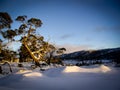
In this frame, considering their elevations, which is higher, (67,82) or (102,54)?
(102,54)

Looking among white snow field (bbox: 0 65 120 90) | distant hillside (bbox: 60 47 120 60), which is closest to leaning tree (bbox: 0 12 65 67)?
white snow field (bbox: 0 65 120 90)

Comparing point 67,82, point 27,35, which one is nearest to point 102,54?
point 27,35

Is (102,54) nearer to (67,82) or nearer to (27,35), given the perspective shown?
(27,35)

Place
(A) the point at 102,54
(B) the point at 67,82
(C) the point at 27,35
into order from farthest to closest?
(A) the point at 102,54
(C) the point at 27,35
(B) the point at 67,82

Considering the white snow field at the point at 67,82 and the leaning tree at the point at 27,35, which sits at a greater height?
the leaning tree at the point at 27,35

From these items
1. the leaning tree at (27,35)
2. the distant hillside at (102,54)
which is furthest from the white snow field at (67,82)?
the distant hillside at (102,54)

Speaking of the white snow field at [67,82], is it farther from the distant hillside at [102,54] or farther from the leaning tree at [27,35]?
the distant hillside at [102,54]

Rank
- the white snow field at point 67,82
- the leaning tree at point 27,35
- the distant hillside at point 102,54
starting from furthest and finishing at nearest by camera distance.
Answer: the distant hillside at point 102,54, the leaning tree at point 27,35, the white snow field at point 67,82

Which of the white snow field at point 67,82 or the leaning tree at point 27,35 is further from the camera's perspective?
the leaning tree at point 27,35

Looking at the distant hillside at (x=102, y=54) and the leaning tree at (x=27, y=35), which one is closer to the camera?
the leaning tree at (x=27, y=35)

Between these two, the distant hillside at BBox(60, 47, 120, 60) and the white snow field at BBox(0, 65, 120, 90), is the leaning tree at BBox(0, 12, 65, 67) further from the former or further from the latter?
the distant hillside at BBox(60, 47, 120, 60)

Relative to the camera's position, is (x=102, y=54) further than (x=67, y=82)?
Yes

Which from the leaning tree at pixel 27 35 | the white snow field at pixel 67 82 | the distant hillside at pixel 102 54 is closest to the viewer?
the white snow field at pixel 67 82

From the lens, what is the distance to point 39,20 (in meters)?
19.5
